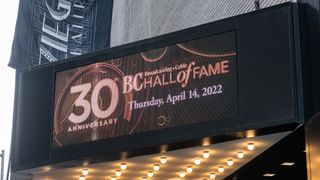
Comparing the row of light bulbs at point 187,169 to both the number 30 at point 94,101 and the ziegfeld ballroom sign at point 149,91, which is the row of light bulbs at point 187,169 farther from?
the number 30 at point 94,101

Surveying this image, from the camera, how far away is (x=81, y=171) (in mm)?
14312

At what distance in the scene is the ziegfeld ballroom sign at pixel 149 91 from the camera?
11633mm

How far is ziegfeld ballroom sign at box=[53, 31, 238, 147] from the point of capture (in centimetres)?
1163

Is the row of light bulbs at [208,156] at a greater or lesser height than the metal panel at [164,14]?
lesser

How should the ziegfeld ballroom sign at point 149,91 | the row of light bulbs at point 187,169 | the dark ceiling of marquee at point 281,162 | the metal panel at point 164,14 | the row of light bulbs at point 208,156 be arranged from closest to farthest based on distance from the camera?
the ziegfeld ballroom sign at point 149,91, the dark ceiling of marquee at point 281,162, the row of light bulbs at point 208,156, the row of light bulbs at point 187,169, the metal panel at point 164,14

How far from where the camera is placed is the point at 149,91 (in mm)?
12336

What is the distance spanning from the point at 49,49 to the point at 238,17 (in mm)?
8620

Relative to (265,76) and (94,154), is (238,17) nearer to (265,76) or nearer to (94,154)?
(265,76)

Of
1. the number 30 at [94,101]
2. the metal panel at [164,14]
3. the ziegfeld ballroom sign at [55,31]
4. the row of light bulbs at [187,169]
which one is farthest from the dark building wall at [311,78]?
the ziegfeld ballroom sign at [55,31]

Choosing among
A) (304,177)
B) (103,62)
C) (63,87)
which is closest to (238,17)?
(103,62)

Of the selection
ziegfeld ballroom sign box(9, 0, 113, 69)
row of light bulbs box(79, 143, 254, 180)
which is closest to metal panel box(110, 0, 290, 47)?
ziegfeld ballroom sign box(9, 0, 113, 69)

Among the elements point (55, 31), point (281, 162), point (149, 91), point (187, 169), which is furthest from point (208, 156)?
point (55, 31)

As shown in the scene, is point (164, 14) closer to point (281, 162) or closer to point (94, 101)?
point (281, 162)

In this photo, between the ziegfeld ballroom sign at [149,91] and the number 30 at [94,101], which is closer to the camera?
the ziegfeld ballroom sign at [149,91]
